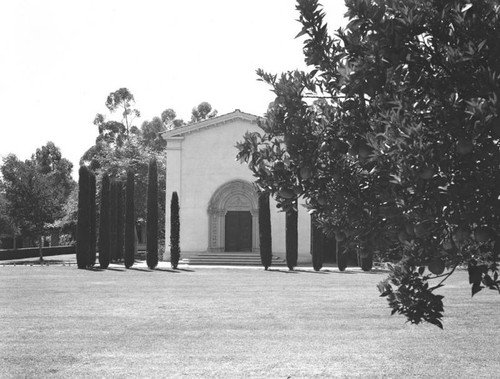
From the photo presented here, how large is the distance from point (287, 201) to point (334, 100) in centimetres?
76

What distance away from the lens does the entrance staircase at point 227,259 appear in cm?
3838

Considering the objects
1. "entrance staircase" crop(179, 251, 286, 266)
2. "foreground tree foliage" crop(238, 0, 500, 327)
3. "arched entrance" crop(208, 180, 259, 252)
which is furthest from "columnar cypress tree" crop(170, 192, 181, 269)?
"foreground tree foliage" crop(238, 0, 500, 327)

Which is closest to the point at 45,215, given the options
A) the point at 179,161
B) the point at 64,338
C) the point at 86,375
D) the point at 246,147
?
the point at 179,161

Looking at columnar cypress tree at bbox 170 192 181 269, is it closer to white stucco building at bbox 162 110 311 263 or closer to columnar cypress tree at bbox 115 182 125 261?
white stucco building at bbox 162 110 311 263

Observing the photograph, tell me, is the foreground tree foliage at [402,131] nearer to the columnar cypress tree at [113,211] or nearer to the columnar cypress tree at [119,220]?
the columnar cypress tree at [113,211]

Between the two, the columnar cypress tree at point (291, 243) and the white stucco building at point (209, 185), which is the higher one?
the white stucco building at point (209, 185)

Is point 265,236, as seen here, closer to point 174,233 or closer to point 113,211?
point 174,233

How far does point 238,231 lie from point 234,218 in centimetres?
97

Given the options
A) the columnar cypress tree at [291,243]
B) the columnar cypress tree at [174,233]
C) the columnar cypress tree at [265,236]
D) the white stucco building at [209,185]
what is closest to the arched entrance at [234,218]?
the white stucco building at [209,185]

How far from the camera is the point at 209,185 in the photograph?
41.2m

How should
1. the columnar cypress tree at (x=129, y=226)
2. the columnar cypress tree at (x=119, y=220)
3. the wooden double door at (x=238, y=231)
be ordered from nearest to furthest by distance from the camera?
the columnar cypress tree at (x=129, y=226) → the columnar cypress tree at (x=119, y=220) → the wooden double door at (x=238, y=231)

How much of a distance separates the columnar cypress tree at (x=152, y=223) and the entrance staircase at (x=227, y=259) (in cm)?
385

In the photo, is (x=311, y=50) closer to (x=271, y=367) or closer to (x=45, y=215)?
(x=271, y=367)

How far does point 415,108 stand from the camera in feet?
11.0
